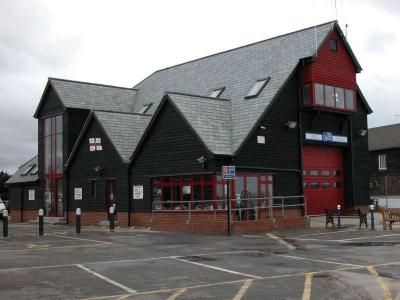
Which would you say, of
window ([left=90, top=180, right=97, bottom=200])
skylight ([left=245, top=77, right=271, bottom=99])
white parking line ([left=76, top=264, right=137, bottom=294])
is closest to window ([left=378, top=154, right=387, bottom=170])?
skylight ([left=245, top=77, right=271, bottom=99])

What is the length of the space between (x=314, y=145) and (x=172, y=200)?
8.73 metres

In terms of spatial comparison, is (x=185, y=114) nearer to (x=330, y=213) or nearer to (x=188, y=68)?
(x=330, y=213)

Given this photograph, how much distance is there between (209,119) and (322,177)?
26.9 feet

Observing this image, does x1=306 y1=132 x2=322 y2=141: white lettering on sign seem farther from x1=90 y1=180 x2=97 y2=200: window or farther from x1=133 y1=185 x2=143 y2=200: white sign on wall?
x1=90 y1=180 x2=97 y2=200: window

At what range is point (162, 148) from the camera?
28469 mm

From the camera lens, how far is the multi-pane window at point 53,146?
37.4 meters

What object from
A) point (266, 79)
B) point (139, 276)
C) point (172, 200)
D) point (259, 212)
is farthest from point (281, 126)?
point (139, 276)

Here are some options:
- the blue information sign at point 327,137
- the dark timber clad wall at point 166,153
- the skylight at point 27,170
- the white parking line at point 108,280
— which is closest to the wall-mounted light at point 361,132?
the blue information sign at point 327,137

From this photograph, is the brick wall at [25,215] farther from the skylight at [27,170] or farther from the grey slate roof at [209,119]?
the grey slate roof at [209,119]

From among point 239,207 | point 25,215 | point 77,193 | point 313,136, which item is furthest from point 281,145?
point 25,215

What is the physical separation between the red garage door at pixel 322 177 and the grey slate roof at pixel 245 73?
415 cm

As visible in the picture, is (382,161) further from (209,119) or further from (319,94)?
(209,119)

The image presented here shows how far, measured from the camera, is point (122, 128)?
3238 cm

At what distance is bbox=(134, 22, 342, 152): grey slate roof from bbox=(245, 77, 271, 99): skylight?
8.3 inches
